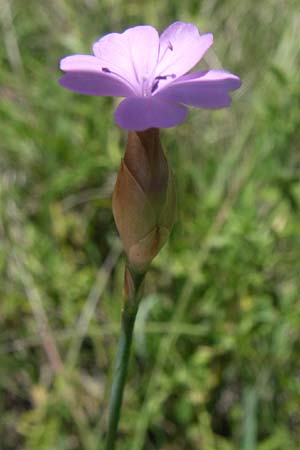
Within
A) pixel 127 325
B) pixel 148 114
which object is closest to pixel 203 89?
pixel 148 114

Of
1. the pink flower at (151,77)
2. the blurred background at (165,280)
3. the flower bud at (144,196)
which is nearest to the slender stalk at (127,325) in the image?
the flower bud at (144,196)

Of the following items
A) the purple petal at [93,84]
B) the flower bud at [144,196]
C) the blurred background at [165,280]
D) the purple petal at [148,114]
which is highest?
the purple petal at [93,84]

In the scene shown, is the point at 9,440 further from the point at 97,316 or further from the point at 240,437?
the point at 240,437

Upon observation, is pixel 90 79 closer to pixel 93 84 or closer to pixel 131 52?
pixel 93 84

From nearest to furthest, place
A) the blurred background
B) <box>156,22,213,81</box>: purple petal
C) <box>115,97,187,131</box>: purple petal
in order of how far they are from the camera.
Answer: <box>115,97,187,131</box>: purple petal
<box>156,22,213,81</box>: purple petal
the blurred background

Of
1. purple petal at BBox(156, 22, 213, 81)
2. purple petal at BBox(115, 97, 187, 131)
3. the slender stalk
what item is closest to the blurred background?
the slender stalk

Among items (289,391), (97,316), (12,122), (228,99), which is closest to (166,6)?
(12,122)

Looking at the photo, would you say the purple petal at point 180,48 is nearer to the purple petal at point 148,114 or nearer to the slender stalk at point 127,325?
the purple petal at point 148,114

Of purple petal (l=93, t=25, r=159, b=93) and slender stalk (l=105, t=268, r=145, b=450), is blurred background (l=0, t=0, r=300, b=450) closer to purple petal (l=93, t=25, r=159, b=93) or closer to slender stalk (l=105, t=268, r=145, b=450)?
slender stalk (l=105, t=268, r=145, b=450)
